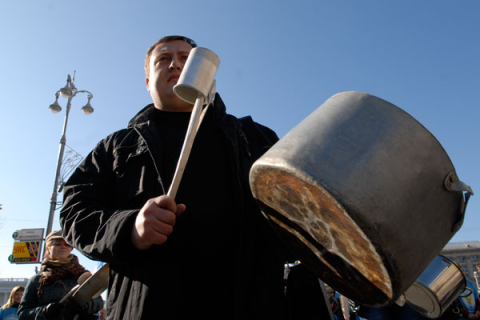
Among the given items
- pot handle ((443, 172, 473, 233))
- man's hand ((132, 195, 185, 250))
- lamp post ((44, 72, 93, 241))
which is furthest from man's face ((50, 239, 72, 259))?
lamp post ((44, 72, 93, 241))

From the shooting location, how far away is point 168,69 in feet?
7.16

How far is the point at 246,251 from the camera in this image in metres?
1.68

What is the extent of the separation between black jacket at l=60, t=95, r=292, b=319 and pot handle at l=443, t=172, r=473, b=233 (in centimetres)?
75

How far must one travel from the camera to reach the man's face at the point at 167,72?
7.07 ft

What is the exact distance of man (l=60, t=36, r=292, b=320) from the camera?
4.97 ft

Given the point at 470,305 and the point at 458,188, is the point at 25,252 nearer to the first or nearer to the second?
the point at 470,305

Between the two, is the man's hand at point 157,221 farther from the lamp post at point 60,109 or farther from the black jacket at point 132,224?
the lamp post at point 60,109

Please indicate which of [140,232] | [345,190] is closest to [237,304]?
[140,232]

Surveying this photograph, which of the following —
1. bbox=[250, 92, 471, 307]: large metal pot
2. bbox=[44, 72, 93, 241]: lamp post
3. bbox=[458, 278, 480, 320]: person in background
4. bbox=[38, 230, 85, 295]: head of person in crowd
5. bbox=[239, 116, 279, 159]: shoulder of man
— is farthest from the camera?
bbox=[44, 72, 93, 241]: lamp post

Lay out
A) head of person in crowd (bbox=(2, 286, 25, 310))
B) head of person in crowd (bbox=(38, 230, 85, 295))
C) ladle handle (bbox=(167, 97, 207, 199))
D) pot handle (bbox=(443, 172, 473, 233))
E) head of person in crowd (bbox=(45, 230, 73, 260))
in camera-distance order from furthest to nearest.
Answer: head of person in crowd (bbox=(2, 286, 25, 310)) → head of person in crowd (bbox=(45, 230, 73, 260)) → head of person in crowd (bbox=(38, 230, 85, 295)) → ladle handle (bbox=(167, 97, 207, 199)) → pot handle (bbox=(443, 172, 473, 233))

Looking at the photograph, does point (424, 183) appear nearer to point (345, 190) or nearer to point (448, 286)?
point (345, 190)

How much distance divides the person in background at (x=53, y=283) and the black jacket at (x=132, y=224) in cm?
239

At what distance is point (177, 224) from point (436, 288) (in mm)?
3116

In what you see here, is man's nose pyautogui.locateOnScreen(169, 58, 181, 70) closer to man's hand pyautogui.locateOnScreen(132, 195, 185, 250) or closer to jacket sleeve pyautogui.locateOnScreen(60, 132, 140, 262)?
jacket sleeve pyautogui.locateOnScreen(60, 132, 140, 262)
